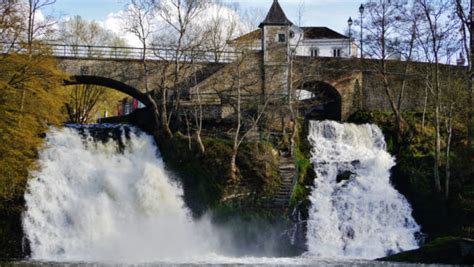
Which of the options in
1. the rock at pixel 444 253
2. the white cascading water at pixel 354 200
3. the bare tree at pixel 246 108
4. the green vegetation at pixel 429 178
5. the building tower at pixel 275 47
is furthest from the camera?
the building tower at pixel 275 47

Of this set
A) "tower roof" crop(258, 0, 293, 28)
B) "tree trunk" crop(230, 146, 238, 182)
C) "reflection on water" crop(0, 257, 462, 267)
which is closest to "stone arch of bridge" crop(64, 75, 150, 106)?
"tower roof" crop(258, 0, 293, 28)

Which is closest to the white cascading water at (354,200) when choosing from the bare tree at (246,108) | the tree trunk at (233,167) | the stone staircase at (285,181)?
the stone staircase at (285,181)

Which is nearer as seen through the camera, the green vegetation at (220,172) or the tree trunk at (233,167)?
the green vegetation at (220,172)

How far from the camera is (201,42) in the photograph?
45.5m

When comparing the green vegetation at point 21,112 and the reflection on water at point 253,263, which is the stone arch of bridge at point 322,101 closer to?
the green vegetation at point 21,112

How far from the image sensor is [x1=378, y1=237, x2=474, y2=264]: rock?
96.9 feet

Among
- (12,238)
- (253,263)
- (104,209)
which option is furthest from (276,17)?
(12,238)

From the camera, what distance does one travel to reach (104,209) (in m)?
36.7

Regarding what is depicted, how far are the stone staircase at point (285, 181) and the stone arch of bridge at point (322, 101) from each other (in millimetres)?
6818

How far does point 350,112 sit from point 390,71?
11.9 feet

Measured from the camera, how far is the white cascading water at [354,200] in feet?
121

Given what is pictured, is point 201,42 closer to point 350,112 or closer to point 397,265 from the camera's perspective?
point 350,112

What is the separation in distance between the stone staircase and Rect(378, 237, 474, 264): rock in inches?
263

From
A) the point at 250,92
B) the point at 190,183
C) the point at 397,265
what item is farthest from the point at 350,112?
the point at 397,265
